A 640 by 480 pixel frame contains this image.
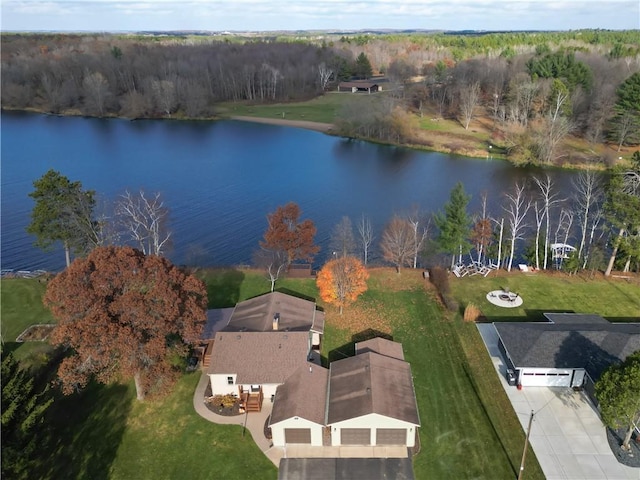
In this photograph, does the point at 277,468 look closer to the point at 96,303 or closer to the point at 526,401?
the point at 96,303

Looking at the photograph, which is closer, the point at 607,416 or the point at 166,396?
the point at 607,416

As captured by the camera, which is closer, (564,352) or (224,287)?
(564,352)

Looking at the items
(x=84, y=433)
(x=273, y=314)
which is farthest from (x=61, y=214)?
(x=273, y=314)

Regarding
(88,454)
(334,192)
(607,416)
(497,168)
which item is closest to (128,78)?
(334,192)

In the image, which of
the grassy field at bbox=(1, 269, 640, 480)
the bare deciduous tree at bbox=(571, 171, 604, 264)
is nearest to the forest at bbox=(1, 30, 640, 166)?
the bare deciduous tree at bbox=(571, 171, 604, 264)

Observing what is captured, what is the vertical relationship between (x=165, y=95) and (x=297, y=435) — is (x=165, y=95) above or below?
above

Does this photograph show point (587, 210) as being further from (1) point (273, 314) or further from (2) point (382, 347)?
(1) point (273, 314)

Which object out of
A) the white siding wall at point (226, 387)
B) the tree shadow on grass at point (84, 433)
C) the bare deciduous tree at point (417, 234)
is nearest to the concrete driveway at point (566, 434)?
the white siding wall at point (226, 387)
